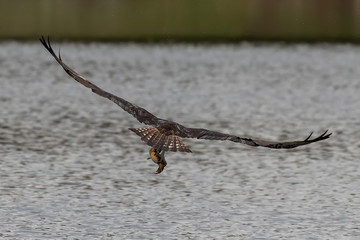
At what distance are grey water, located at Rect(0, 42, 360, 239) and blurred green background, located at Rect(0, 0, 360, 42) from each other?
768cm

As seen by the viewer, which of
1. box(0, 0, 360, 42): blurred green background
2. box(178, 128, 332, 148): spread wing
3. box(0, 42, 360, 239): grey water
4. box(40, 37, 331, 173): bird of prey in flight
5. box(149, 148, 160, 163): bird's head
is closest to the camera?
box(178, 128, 332, 148): spread wing

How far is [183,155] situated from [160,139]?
8.32m

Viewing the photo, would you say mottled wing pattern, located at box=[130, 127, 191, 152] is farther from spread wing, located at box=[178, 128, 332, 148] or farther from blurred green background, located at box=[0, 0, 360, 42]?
blurred green background, located at box=[0, 0, 360, 42]

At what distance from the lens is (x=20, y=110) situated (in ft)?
86.1

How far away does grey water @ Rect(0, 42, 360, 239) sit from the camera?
47.6 feet

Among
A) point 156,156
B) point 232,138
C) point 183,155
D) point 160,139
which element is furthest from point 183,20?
point 232,138

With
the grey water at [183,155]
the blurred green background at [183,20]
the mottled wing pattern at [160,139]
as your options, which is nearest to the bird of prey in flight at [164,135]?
the mottled wing pattern at [160,139]

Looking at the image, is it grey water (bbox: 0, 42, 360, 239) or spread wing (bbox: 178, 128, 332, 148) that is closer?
spread wing (bbox: 178, 128, 332, 148)

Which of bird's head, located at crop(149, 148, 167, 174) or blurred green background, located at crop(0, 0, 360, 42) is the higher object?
blurred green background, located at crop(0, 0, 360, 42)

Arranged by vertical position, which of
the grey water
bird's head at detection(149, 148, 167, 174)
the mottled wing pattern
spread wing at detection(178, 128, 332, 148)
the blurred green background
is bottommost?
the grey water

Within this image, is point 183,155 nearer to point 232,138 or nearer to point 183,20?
point 232,138

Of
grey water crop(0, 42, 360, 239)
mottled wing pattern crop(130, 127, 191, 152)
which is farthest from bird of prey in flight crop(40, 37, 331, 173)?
grey water crop(0, 42, 360, 239)

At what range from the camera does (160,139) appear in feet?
39.0

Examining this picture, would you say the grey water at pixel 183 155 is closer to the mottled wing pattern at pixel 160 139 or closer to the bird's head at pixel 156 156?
the bird's head at pixel 156 156
